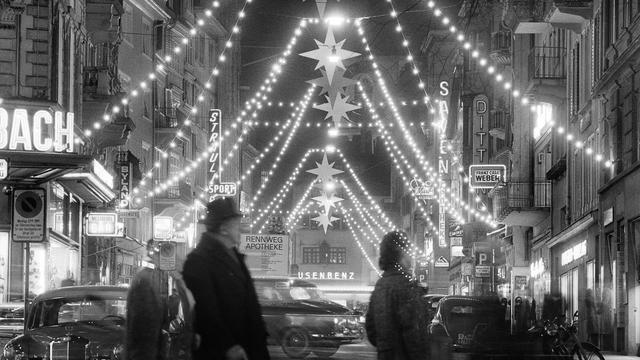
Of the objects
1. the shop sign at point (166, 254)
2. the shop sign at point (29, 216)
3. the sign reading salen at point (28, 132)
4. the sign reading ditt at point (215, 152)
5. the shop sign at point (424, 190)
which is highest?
the sign reading ditt at point (215, 152)

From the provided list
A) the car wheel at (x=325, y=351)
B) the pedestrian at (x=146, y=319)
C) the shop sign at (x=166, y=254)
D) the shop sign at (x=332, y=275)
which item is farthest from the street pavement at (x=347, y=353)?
the shop sign at (x=332, y=275)

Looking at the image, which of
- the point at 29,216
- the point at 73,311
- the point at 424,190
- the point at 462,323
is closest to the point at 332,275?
the point at 424,190

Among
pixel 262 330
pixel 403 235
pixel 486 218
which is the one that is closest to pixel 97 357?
pixel 403 235

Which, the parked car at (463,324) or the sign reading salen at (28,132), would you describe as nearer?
the parked car at (463,324)

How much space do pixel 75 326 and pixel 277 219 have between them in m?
36.3

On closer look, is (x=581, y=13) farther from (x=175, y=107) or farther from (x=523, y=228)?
(x=175, y=107)

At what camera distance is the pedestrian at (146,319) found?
1098 centimetres

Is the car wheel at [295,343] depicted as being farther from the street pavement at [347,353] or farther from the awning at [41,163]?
the awning at [41,163]

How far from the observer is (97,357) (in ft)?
53.3

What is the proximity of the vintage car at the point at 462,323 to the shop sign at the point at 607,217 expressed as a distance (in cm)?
666

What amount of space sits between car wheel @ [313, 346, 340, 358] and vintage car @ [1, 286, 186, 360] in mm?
10106

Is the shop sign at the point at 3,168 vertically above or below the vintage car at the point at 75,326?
above

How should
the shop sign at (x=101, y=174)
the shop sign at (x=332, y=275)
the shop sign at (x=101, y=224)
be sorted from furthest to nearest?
the shop sign at (x=332, y=275) < the shop sign at (x=101, y=224) < the shop sign at (x=101, y=174)

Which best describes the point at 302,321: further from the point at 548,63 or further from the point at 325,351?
the point at 548,63
